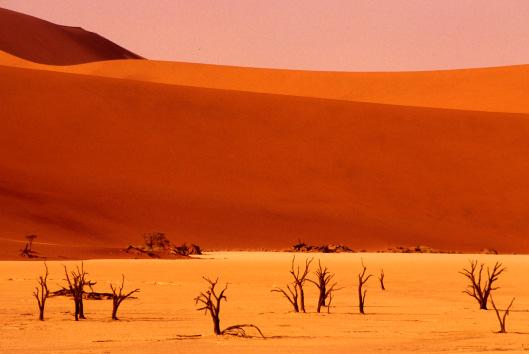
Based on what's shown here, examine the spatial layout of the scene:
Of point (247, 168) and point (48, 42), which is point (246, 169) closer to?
point (247, 168)

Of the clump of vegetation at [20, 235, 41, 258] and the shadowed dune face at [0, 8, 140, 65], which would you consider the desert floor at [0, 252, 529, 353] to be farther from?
the shadowed dune face at [0, 8, 140, 65]

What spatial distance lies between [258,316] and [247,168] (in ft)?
98.3

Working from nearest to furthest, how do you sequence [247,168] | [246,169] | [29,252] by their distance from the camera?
[29,252], [246,169], [247,168]

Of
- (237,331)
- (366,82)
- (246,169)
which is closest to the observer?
(237,331)

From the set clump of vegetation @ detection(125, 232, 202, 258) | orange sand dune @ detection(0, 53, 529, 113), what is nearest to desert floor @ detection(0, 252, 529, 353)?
clump of vegetation @ detection(125, 232, 202, 258)

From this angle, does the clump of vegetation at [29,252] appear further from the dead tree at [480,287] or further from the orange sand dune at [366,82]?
the orange sand dune at [366,82]

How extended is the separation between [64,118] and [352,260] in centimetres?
2111

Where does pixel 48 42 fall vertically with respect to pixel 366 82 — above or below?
above

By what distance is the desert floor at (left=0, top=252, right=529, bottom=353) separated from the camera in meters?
11.1

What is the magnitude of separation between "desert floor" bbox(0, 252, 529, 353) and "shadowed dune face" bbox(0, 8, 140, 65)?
85.8 meters

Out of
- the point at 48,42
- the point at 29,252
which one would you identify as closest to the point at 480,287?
the point at 29,252

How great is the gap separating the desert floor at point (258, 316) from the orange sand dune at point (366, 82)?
45.4 meters

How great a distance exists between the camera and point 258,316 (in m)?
14.4

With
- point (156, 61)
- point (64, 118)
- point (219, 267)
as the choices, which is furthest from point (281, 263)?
point (156, 61)
